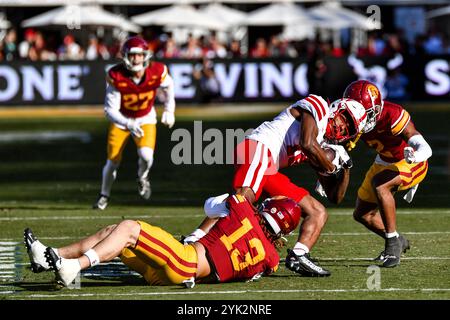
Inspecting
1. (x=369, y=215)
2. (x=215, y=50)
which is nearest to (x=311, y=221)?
(x=369, y=215)

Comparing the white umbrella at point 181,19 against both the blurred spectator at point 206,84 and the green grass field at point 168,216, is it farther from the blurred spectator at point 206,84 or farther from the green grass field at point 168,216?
the green grass field at point 168,216

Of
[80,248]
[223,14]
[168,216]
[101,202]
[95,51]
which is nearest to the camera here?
[80,248]

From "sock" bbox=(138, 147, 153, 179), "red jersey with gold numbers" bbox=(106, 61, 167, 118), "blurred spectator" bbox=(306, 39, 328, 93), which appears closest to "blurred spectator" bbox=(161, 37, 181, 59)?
"blurred spectator" bbox=(306, 39, 328, 93)

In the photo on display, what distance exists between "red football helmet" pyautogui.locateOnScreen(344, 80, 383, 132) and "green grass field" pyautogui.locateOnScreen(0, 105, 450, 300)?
1.17 meters

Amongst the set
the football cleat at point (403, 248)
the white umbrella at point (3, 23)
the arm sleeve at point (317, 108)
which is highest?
the arm sleeve at point (317, 108)

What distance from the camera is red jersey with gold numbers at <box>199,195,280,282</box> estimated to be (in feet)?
25.7

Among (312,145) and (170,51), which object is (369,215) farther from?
(170,51)

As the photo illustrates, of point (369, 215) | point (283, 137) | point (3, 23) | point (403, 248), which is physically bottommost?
point (3, 23)

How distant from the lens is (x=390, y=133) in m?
9.51

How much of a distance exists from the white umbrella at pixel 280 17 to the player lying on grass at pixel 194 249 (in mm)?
26931

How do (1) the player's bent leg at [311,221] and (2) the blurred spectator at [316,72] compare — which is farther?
(2) the blurred spectator at [316,72]

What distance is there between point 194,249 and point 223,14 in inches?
1129

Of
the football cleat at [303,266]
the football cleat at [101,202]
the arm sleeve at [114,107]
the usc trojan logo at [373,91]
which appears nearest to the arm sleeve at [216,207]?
the football cleat at [303,266]

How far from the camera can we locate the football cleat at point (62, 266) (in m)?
7.49
